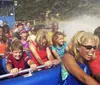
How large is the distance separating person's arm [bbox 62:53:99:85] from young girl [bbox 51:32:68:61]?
191 cm

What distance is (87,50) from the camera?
250 cm

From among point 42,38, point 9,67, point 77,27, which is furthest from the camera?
point 77,27

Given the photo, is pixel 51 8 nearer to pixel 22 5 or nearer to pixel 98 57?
pixel 22 5

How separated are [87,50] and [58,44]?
2075 millimetres

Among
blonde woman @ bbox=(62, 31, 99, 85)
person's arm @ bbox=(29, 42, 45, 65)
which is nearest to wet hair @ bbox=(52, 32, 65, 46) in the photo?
person's arm @ bbox=(29, 42, 45, 65)

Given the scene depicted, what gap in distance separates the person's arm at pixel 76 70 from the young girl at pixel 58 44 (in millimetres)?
1908

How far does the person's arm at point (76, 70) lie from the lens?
7.68 feet

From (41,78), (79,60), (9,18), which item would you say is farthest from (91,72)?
(9,18)

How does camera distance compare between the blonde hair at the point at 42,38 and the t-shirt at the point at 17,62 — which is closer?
the t-shirt at the point at 17,62

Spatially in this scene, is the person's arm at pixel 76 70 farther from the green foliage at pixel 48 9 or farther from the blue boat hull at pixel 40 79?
the green foliage at pixel 48 9

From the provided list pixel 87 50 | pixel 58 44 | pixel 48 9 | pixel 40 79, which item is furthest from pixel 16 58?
pixel 48 9

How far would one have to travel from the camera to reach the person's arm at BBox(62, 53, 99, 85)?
2.34m

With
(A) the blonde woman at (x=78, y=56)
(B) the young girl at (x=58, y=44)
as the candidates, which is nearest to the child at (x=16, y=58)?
(B) the young girl at (x=58, y=44)

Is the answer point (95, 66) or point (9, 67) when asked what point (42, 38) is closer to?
point (9, 67)
